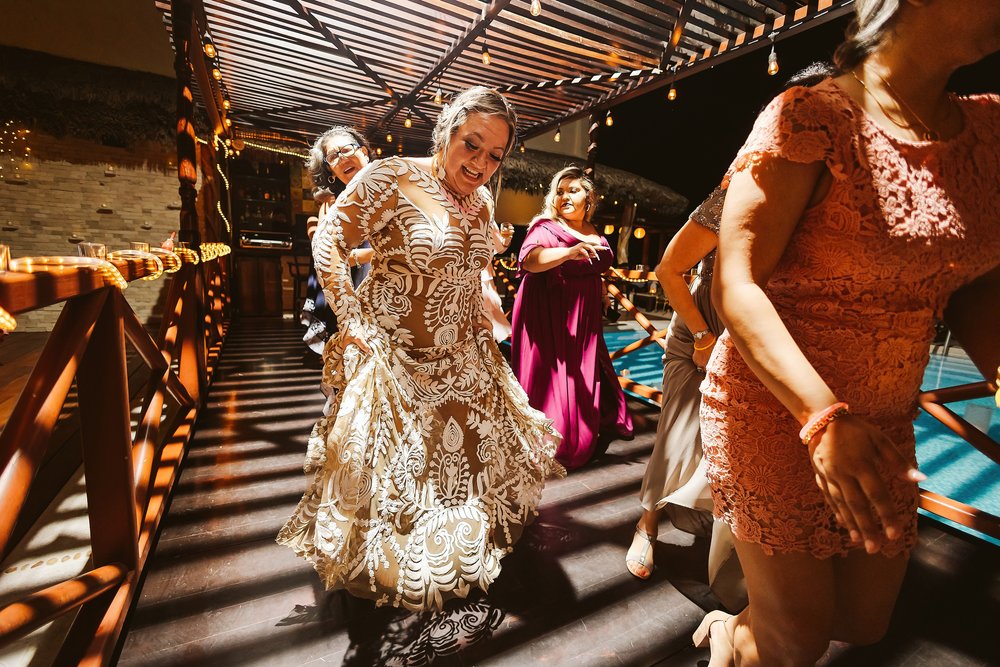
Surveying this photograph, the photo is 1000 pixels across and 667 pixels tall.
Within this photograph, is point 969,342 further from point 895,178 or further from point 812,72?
point 812,72

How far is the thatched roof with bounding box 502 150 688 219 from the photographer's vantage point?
1209cm

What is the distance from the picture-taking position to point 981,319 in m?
0.88

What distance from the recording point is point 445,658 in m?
1.40

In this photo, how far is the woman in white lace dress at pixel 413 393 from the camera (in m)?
1.41

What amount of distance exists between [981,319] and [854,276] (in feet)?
1.30

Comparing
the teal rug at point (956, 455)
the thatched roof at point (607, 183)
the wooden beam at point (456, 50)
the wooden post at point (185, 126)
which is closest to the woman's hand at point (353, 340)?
the wooden post at point (185, 126)

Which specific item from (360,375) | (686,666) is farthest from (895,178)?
(686,666)

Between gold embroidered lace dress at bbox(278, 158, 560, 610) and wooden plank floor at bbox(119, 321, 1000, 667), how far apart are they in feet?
0.54

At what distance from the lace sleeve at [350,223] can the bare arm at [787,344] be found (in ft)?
3.50

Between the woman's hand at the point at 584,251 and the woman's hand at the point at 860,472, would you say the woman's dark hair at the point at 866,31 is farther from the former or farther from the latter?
the woman's hand at the point at 584,251

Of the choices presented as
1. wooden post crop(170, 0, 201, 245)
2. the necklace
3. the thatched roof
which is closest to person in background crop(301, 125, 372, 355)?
wooden post crop(170, 0, 201, 245)

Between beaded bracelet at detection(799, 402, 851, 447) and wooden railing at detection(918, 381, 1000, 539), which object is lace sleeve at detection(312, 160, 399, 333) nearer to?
beaded bracelet at detection(799, 402, 851, 447)

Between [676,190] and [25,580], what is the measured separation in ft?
62.3

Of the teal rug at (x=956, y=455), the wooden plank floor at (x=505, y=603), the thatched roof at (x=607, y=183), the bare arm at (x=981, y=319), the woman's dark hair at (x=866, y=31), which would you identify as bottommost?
the teal rug at (x=956, y=455)
